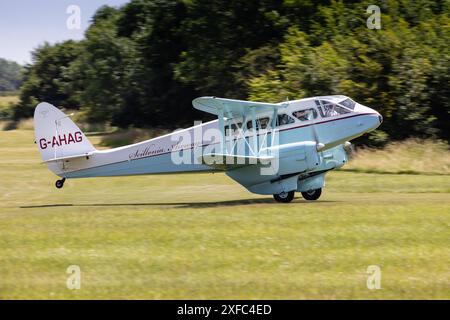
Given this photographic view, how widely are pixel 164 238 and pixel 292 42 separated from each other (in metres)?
28.5

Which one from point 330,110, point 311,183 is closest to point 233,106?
point 330,110

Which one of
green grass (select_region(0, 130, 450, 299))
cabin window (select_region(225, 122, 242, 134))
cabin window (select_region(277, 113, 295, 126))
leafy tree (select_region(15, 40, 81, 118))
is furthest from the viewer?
leafy tree (select_region(15, 40, 81, 118))

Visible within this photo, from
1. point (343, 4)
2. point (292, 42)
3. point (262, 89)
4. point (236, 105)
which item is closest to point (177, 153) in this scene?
point (236, 105)

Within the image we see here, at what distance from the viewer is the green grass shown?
38.5 feet

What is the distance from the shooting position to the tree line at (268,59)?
3528 cm

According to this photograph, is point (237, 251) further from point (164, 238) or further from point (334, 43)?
point (334, 43)

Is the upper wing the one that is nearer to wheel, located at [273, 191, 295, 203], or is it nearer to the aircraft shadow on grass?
wheel, located at [273, 191, 295, 203]

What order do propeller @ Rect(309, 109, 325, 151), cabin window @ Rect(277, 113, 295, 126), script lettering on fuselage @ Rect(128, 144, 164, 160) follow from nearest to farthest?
1. propeller @ Rect(309, 109, 325, 151)
2. cabin window @ Rect(277, 113, 295, 126)
3. script lettering on fuselage @ Rect(128, 144, 164, 160)

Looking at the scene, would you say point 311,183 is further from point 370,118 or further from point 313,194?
point 370,118

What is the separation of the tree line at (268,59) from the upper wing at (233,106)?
600 inches

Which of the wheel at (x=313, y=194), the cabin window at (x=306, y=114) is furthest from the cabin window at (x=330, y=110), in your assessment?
the wheel at (x=313, y=194)

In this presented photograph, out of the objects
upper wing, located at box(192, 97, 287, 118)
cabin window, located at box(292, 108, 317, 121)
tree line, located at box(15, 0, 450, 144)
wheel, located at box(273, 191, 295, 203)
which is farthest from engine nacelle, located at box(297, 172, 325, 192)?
tree line, located at box(15, 0, 450, 144)

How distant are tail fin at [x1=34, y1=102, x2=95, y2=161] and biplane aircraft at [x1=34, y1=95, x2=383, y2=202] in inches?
89.8

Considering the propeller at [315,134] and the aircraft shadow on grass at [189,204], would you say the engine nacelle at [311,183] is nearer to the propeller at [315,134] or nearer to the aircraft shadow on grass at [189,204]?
the aircraft shadow on grass at [189,204]
